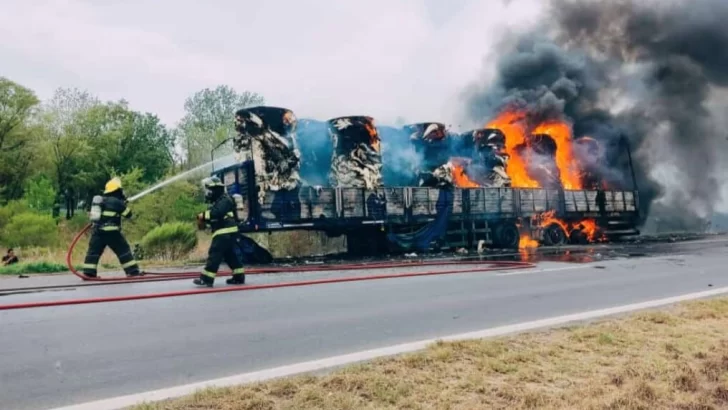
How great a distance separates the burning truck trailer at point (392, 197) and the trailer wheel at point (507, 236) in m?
0.03

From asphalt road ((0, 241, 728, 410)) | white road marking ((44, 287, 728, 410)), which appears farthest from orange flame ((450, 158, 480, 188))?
white road marking ((44, 287, 728, 410))

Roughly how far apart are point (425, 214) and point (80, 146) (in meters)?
30.3

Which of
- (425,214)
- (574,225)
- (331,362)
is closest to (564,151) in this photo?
(574,225)

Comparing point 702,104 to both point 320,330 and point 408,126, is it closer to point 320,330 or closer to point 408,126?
point 408,126

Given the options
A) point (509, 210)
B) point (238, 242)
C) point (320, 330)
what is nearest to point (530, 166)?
point (509, 210)

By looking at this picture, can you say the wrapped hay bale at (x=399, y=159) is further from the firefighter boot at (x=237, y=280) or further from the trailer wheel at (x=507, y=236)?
the firefighter boot at (x=237, y=280)

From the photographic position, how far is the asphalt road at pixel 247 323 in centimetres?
408

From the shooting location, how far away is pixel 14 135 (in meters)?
36.0

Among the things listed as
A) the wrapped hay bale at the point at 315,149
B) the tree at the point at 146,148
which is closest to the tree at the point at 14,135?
the tree at the point at 146,148

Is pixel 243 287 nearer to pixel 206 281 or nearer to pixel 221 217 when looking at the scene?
pixel 206 281

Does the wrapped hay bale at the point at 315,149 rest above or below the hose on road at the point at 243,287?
above

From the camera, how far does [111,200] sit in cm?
978

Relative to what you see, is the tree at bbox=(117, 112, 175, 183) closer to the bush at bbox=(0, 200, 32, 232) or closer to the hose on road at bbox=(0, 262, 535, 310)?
the bush at bbox=(0, 200, 32, 232)

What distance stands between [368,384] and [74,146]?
4059cm
